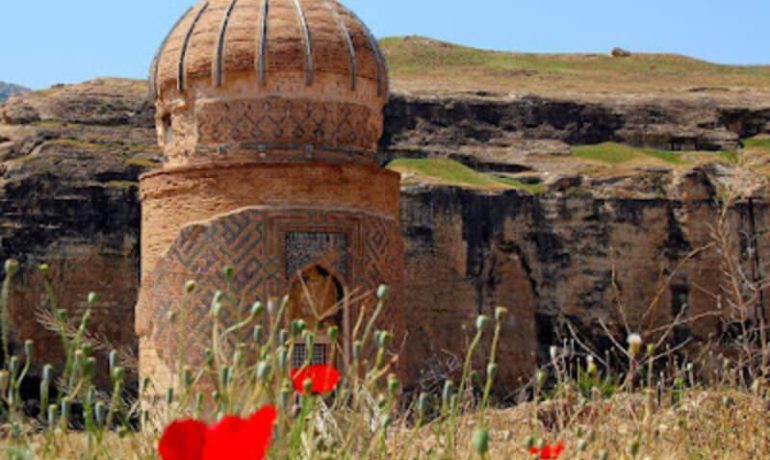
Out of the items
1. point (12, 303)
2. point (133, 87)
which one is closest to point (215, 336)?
point (12, 303)

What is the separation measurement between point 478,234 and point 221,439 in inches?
1085

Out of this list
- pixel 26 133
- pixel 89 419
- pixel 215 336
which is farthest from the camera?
pixel 26 133

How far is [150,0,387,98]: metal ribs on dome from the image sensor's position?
1029cm

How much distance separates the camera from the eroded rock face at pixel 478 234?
27.2 meters

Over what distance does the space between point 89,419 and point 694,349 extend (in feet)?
90.7

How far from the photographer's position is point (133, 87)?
107 feet

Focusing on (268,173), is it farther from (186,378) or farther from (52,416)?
(52,416)

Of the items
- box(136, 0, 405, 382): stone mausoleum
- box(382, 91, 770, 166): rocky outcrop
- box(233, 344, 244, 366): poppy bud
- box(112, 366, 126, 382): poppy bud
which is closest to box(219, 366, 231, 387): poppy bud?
box(233, 344, 244, 366): poppy bud

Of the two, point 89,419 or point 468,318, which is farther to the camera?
point 468,318

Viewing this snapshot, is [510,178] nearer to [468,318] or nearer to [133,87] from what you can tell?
[468,318]

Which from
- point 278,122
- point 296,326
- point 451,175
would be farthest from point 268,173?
point 451,175

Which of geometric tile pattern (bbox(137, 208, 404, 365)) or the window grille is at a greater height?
geometric tile pattern (bbox(137, 208, 404, 365))

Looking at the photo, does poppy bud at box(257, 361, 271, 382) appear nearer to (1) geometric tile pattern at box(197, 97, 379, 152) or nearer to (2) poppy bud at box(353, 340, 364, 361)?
(2) poppy bud at box(353, 340, 364, 361)

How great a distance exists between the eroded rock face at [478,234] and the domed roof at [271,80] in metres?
17.0
